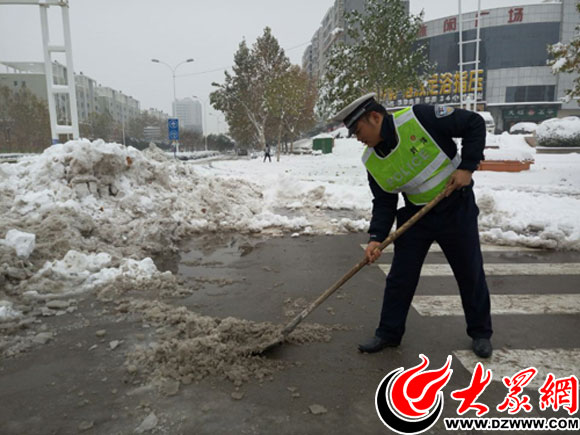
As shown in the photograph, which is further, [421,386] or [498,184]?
[498,184]

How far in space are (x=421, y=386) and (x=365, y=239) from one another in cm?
412

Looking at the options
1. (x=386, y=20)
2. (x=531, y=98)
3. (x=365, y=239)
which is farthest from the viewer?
(x=531, y=98)

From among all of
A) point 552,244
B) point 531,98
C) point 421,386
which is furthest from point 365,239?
point 531,98

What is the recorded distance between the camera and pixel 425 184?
2854mm

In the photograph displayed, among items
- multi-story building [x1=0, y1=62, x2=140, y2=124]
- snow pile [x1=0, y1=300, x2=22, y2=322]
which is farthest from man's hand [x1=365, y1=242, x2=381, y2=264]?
multi-story building [x1=0, y1=62, x2=140, y2=124]

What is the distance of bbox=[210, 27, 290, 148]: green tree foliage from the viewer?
38875 mm

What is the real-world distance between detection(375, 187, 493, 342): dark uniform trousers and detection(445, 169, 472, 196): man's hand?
9 centimetres

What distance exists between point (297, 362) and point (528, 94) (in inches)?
2401

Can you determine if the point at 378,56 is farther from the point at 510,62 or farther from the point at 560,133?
the point at 510,62

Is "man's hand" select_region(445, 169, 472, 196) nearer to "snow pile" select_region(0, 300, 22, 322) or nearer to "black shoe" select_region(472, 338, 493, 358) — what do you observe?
"black shoe" select_region(472, 338, 493, 358)

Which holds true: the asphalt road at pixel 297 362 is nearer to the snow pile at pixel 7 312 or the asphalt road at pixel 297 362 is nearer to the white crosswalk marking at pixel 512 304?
the white crosswalk marking at pixel 512 304

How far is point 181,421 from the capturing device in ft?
7.27

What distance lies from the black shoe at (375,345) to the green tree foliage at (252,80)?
117 feet

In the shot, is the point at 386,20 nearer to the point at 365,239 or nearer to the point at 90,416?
the point at 365,239
